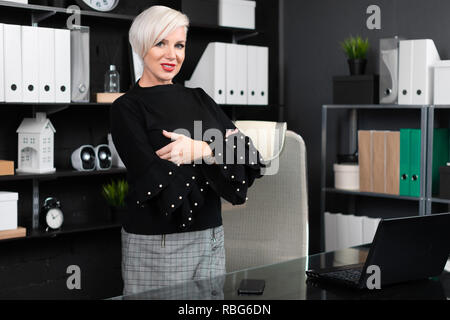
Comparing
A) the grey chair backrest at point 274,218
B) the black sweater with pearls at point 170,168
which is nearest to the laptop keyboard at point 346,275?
the black sweater with pearls at point 170,168

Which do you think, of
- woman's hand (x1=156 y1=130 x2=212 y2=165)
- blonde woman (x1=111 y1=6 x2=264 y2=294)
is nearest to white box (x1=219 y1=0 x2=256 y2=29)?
blonde woman (x1=111 y1=6 x2=264 y2=294)

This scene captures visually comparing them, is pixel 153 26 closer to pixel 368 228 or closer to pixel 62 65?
pixel 62 65

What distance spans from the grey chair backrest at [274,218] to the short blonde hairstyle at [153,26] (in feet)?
3.10

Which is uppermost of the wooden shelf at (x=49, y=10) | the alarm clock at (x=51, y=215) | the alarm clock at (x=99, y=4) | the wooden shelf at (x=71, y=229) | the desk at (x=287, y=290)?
the alarm clock at (x=99, y=4)

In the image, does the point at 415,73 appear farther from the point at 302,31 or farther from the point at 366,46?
the point at 302,31

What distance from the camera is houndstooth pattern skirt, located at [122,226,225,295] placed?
→ 6.12 ft

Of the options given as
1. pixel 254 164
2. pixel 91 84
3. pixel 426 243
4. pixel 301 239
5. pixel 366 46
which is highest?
pixel 366 46

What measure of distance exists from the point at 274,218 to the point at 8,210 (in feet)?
4.28

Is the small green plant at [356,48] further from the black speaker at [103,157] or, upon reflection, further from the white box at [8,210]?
the white box at [8,210]

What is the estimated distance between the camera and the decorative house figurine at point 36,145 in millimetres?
3113

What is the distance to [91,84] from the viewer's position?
3521 mm

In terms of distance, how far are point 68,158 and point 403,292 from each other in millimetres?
2397
